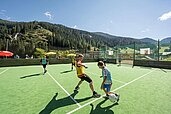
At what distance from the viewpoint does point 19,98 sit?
6.31 meters

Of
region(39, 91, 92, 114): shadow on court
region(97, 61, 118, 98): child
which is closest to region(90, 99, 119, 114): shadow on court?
region(97, 61, 118, 98): child

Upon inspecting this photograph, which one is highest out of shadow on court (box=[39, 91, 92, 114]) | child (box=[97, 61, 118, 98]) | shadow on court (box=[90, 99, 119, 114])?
child (box=[97, 61, 118, 98])

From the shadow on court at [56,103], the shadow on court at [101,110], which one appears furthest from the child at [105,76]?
the shadow on court at [56,103]

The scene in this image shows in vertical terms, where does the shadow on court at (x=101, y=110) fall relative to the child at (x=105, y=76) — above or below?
below

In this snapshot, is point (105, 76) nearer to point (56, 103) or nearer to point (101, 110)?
point (101, 110)

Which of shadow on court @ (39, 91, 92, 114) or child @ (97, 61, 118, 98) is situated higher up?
child @ (97, 61, 118, 98)

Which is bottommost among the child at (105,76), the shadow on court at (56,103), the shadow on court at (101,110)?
the shadow on court at (56,103)

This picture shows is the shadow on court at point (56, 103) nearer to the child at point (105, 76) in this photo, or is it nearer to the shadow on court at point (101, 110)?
the shadow on court at point (101, 110)

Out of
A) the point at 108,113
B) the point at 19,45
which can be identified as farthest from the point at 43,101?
the point at 19,45

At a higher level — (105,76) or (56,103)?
(105,76)

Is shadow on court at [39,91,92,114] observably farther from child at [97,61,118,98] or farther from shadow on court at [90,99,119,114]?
child at [97,61,118,98]

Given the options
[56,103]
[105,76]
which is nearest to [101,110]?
[105,76]

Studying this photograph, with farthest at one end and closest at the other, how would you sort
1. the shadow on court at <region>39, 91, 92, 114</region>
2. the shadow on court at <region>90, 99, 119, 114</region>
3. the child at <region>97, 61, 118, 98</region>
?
the child at <region>97, 61, 118, 98</region>, the shadow on court at <region>39, 91, 92, 114</region>, the shadow on court at <region>90, 99, 119, 114</region>

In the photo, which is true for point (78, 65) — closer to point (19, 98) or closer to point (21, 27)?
point (19, 98)
